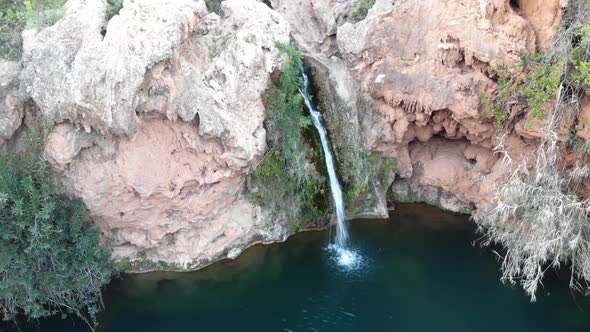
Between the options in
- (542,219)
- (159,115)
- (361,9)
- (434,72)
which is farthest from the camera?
(361,9)

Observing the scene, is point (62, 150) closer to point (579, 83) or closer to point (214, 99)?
point (214, 99)

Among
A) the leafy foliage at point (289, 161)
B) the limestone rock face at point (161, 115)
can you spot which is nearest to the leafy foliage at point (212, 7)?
the limestone rock face at point (161, 115)

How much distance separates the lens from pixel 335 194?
13.8 meters

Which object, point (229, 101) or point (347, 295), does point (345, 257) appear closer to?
point (347, 295)

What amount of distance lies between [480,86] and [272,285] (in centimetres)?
691

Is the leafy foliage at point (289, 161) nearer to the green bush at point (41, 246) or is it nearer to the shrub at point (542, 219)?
the green bush at point (41, 246)

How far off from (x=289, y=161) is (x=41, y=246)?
5.87 metres

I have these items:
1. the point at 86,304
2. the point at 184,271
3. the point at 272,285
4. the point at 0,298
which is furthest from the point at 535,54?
the point at 0,298

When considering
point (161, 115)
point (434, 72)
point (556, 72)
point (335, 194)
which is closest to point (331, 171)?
point (335, 194)

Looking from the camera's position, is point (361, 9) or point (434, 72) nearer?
point (434, 72)

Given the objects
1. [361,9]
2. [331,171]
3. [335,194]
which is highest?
[361,9]

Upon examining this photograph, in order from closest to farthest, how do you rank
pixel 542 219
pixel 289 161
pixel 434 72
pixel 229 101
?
1. pixel 542 219
2. pixel 229 101
3. pixel 434 72
4. pixel 289 161

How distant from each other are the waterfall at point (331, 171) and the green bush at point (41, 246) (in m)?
5.85

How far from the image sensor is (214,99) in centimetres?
1079
